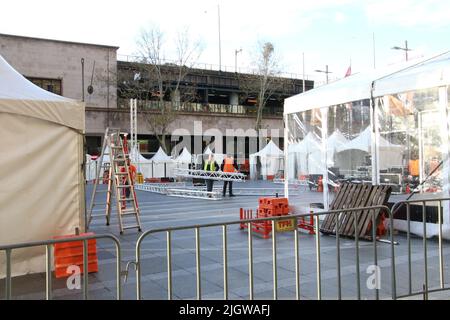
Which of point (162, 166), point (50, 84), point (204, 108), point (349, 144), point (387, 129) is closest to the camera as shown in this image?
point (387, 129)

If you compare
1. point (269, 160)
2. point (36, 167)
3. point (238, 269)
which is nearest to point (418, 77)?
point (238, 269)

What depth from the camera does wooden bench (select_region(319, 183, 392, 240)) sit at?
8.21m

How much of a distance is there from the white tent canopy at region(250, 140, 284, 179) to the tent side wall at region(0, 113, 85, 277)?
2805 cm

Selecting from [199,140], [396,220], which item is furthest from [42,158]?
[199,140]

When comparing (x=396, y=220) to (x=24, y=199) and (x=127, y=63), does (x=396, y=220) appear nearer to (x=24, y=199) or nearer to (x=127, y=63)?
(x=24, y=199)

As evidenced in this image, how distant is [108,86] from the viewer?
41.2m

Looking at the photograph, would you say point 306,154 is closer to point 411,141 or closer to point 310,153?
point 310,153

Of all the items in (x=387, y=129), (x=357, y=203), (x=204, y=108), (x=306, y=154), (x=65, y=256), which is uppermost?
(x=204, y=108)

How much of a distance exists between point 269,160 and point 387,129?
85.6 ft

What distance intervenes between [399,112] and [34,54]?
35776 mm

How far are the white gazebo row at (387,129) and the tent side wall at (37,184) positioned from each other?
582 cm

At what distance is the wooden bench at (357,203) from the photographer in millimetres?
8209

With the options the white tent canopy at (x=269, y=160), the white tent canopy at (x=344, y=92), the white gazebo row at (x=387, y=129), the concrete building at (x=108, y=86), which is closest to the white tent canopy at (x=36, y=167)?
the white tent canopy at (x=344, y=92)
